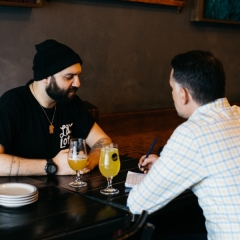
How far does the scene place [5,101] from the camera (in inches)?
100

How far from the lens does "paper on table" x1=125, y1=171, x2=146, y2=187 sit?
2.13m

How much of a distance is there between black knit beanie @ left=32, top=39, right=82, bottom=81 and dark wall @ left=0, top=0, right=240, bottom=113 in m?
0.65

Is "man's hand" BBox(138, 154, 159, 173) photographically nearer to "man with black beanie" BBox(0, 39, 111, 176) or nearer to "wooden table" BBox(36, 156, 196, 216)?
"wooden table" BBox(36, 156, 196, 216)

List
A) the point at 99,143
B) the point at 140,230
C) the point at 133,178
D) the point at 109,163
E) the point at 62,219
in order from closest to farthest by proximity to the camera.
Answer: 1. the point at 140,230
2. the point at 62,219
3. the point at 109,163
4. the point at 133,178
5. the point at 99,143

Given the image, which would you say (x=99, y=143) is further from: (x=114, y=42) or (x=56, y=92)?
(x=114, y=42)

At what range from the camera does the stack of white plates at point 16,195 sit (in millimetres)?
1731

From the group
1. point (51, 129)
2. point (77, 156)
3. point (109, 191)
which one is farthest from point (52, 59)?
point (109, 191)

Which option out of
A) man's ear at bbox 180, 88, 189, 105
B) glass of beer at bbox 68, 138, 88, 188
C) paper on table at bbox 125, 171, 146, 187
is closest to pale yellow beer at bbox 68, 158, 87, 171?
glass of beer at bbox 68, 138, 88, 188

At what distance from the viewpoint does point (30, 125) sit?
8.61 feet

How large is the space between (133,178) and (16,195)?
61 cm

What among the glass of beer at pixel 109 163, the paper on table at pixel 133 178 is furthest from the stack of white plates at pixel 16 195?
the paper on table at pixel 133 178

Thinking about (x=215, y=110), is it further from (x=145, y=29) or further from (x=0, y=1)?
(x=145, y=29)

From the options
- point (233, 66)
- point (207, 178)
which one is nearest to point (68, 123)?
point (207, 178)

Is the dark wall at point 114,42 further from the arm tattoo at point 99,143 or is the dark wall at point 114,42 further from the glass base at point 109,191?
the glass base at point 109,191
